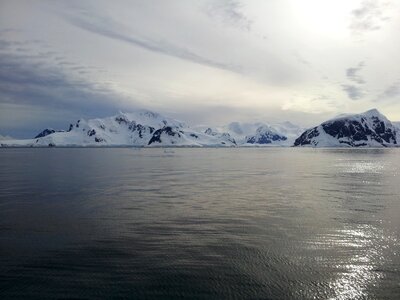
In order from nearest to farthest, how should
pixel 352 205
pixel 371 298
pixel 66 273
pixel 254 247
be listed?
pixel 371 298 < pixel 66 273 < pixel 254 247 < pixel 352 205

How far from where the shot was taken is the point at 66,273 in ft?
50.4

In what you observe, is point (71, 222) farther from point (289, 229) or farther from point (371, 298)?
point (371, 298)

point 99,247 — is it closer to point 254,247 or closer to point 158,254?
point 158,254

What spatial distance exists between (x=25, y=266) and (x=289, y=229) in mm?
15025

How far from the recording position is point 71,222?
79.4ft

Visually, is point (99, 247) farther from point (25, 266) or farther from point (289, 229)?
point (289, 229)

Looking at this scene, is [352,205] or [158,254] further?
[352,205]

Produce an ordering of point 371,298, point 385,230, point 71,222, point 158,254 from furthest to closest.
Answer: point 71,222, point 385,230, point 158,254, point 371,298

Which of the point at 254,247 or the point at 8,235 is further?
the point at 8,235

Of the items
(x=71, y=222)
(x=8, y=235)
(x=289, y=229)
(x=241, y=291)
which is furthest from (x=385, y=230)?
(x=8, y=235)

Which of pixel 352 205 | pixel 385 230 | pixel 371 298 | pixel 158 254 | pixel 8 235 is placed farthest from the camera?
pixel 352 205

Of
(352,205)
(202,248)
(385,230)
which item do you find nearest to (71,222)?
(202,248)

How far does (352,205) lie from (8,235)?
26271 millimetres

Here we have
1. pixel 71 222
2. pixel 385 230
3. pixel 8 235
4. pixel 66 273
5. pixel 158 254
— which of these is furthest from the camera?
pixel 71 222
